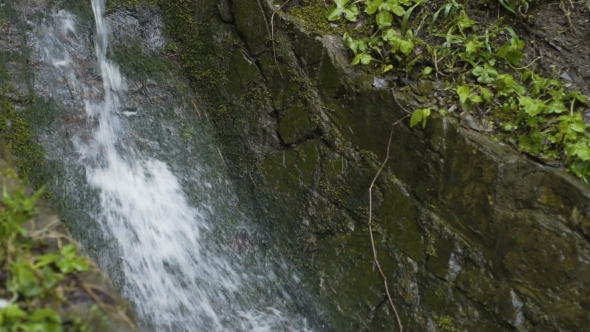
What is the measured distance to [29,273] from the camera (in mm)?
1665

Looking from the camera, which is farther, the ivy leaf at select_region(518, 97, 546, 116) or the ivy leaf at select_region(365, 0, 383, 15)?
the ivy leaf at select_region(365, 0, 383, 15)

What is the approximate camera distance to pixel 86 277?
1807 mm

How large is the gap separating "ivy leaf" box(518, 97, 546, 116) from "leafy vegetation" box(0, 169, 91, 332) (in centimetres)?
253

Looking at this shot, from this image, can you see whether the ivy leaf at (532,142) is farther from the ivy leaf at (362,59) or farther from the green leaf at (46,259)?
the green leaf at (46,259)

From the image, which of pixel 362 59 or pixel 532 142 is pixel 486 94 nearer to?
pixel 532 142

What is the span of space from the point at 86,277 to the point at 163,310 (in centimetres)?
137

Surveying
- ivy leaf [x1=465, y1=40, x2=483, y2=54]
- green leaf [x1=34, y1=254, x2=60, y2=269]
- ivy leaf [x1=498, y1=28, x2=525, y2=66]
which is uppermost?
green leaf [x1=34, y1=254, x2=60, y2=269]

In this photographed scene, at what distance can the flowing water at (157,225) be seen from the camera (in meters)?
3.14

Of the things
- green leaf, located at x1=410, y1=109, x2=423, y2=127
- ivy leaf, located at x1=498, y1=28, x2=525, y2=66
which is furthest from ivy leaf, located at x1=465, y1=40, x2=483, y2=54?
green leaf, located at x1=410, y1=109, x2=423, y2=127

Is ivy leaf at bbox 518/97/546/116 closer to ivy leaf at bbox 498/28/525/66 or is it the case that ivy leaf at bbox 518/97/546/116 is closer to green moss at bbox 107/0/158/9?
ivy leaf at bbox 498/28/525/66

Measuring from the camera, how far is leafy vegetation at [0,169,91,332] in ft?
5.18

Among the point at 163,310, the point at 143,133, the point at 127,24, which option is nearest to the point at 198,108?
the point at 143,133

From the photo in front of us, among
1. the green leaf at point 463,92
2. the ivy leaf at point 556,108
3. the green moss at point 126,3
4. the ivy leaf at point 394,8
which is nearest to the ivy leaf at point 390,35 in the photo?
the ivy leaf at point 394,8

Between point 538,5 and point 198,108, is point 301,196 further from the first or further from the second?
point 538,5
